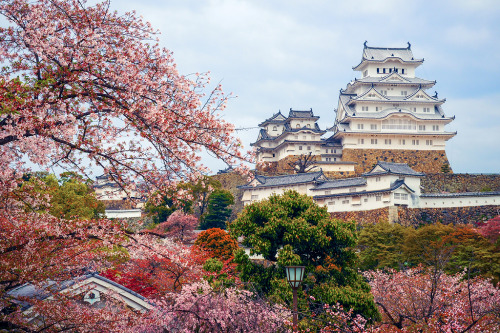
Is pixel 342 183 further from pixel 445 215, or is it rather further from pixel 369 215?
pixel 445 215

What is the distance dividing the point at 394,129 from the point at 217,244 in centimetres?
2466

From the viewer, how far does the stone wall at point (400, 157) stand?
4453cm

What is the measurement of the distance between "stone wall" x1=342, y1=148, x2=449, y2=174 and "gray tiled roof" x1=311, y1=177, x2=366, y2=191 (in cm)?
825

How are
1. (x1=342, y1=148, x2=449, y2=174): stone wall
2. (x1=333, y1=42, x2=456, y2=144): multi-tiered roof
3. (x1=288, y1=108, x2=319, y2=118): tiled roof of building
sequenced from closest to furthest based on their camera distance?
1. (x1=342, y1=148, x2=449, y2=174): stone wall
2. (x1=333, y1=42, x2=456, y2=144): multi-tiered roof
3. (x1=288, y1=108, x2=319, y2=118): tiled roof of building

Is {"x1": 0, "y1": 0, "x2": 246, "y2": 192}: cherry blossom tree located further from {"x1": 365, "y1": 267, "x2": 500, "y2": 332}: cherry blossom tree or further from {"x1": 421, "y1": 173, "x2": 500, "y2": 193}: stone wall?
{"x1": 421, "y1": 173, "x2": 500, "y2": 193}: stone wall

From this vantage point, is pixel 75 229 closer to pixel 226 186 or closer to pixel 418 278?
pixel 418 278

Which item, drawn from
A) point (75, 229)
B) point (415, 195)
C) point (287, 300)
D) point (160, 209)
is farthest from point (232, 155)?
point (160, 209)

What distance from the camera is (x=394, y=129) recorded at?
4541 cm

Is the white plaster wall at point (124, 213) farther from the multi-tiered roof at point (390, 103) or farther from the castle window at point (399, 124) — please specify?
the castle window at point (399, 124)

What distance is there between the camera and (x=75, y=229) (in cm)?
750

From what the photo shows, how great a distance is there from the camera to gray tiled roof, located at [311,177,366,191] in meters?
35.4

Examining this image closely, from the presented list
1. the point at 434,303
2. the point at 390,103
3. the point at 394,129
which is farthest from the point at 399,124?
the point at 434,303

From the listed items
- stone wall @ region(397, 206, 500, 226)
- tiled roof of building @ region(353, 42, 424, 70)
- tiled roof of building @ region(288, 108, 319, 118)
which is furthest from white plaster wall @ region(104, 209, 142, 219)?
tiled roof of building @ region(353, 42, 424, 70)

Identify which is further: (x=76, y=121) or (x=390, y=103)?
(x=390, y=103)
